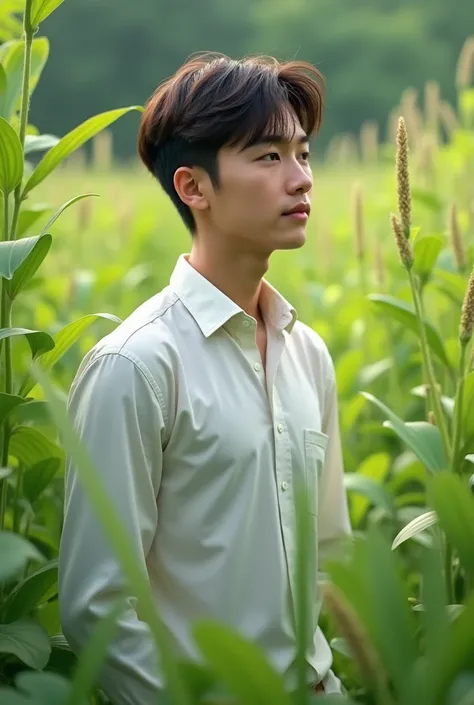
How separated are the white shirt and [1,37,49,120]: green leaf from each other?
0.90 ft

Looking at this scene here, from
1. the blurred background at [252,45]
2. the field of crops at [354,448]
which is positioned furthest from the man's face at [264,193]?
the blurred background at [252,45]

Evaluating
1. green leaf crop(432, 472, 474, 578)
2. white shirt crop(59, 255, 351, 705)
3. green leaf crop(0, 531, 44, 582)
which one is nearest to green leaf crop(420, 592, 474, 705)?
green leaf crop(432, 472, 474, 578)

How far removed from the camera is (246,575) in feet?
3.23

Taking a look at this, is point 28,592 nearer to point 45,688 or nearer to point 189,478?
point 189,478

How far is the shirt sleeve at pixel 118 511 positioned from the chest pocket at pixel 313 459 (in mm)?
188

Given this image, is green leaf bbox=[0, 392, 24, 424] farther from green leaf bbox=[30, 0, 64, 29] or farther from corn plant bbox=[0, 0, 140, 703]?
green leaf bbox=[30, 0, 64, 29]

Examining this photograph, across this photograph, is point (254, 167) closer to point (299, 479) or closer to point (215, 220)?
point (215, 220)

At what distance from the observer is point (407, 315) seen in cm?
119

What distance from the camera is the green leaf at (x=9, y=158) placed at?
0.95 metres

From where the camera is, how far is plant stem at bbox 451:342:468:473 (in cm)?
97

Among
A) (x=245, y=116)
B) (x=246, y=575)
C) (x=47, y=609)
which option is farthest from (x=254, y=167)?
(x=47, y=609)

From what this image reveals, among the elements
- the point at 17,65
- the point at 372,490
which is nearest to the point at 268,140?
the point at 17,65

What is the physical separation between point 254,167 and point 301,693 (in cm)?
64

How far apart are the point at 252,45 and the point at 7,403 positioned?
14.5 m
